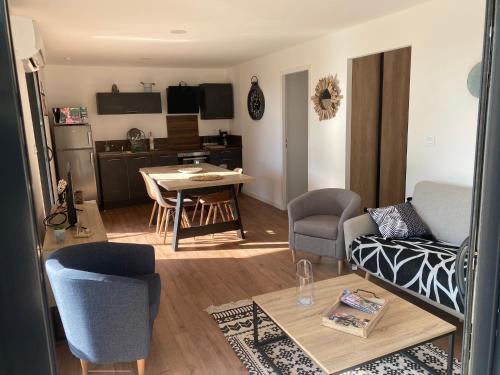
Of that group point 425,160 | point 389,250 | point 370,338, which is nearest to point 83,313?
point 370,338

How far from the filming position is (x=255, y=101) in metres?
6.61

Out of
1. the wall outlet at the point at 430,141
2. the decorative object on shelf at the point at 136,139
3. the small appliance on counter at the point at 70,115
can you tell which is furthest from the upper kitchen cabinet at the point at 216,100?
the wall outlet at the point at 430,141

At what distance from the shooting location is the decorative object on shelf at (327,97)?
4574mm

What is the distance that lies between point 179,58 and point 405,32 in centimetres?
354

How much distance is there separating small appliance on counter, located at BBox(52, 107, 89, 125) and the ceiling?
0.84 meters

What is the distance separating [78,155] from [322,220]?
167 inches

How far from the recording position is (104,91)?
→ 22.3 feet

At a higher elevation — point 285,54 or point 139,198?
point 285,54

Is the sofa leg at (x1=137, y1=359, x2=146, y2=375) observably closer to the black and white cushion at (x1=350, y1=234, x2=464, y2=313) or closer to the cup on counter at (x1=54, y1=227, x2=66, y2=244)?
the cup on counter at (x1=54, y1=227, x2=66, y2=244)

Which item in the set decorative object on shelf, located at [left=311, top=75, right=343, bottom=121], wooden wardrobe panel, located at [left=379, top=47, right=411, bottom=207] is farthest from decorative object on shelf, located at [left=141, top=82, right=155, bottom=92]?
wooden wardrobe panel, located at [left=379, top=47, right=411, bottom=207]

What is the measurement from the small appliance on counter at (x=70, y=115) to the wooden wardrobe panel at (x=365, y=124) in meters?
4.24

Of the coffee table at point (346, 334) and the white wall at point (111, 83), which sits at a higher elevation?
the white wall at point (111, 83)

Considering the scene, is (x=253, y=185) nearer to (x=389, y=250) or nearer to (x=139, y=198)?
(x=139, y=198)

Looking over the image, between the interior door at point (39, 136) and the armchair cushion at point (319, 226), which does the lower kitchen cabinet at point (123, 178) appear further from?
the armchair cushion at point (319, 226)
